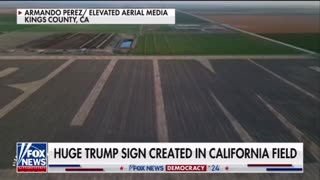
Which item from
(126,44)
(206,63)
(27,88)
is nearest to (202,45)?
(126,44)

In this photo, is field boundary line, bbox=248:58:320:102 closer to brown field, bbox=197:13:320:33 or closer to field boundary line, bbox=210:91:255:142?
field boundary line, bbox=210:91:255:142

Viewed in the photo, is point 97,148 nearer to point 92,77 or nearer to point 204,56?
point 92,77

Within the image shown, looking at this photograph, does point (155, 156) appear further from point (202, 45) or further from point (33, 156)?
point (202, 45)

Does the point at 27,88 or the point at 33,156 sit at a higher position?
the point at 33,156

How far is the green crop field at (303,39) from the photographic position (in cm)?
4475

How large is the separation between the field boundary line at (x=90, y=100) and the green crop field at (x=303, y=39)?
27.8 metres

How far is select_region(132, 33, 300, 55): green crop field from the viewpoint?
39031 mm

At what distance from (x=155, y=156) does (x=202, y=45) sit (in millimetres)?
35196

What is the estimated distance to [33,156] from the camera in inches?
393

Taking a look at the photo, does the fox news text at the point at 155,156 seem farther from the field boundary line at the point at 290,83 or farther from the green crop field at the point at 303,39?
the green crop field at the point at 303,39

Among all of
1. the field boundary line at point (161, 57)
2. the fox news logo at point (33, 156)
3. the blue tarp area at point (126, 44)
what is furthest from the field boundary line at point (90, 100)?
the blue tarp area at point (126, 44)

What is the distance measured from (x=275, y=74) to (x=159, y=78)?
395 inches

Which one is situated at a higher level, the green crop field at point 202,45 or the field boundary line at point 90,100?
the green crop field at point 202,45

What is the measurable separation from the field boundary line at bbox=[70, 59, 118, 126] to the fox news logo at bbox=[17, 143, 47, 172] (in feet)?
22.1
